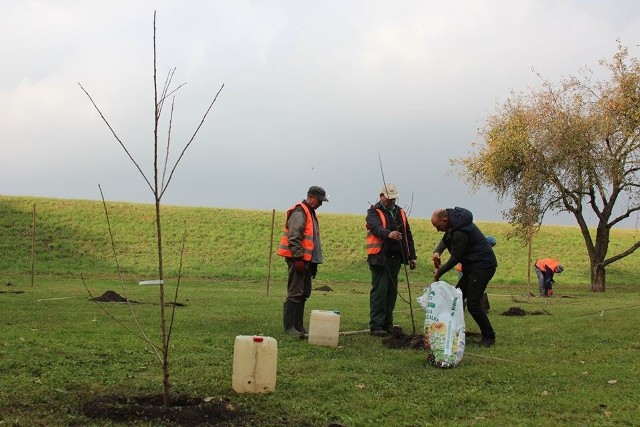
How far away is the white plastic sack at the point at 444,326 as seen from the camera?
7535 mm

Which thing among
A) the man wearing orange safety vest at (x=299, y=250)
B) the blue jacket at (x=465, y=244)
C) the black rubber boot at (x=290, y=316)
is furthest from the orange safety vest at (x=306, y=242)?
the blue jacket at (x=465, y=244)

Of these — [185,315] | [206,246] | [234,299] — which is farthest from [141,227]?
[185,315]

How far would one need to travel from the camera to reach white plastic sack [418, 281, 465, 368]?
297 inches

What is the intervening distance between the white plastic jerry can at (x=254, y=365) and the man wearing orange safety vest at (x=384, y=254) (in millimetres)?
4194

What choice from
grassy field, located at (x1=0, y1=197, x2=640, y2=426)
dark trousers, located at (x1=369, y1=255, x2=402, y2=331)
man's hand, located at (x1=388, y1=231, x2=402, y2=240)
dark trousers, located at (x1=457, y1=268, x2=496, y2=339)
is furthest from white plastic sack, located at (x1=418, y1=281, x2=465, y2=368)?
dark trousers, located at (x1=369, y1=255, x2=402, y2=331)

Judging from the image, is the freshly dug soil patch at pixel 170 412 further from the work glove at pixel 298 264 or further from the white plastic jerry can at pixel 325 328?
the work glove at pixel 298 264

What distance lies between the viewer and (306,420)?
525cm

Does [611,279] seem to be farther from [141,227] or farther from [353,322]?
[353,322]

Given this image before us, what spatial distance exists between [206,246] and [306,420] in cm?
3512

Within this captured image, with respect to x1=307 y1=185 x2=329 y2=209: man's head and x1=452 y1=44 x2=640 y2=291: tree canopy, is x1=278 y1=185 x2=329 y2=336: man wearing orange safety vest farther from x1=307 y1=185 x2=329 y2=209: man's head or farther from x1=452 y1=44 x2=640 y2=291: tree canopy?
x1=452 y1=44 x2=640 y2=291: tree canopy

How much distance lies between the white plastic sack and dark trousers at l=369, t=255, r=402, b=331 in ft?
6.63

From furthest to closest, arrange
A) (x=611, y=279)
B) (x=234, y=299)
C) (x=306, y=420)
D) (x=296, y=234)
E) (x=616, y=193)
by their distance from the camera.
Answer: (x=611, y=279)
(x=616, y=193)
(x=234, y=299)
(x=296, y=234)
(x=306, y=420)

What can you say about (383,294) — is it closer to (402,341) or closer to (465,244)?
(402,341)

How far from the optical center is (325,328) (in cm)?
880
